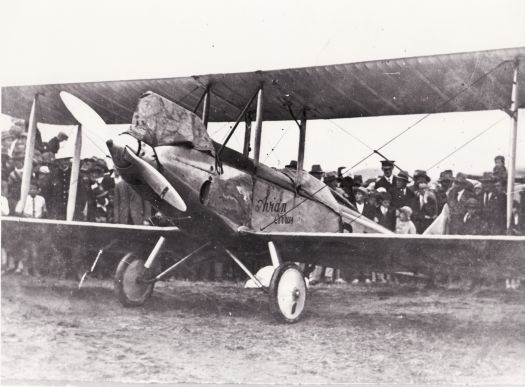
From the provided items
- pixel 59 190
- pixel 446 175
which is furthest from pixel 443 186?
pixel 59 190

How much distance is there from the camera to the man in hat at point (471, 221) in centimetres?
704

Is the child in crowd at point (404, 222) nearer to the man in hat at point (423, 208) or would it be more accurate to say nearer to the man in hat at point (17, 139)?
the man in hat at point (423, 208)

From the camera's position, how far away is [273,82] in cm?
640

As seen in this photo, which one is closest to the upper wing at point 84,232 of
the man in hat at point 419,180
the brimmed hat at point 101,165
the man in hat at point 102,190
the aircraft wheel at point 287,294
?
the aircraft wheel at point 287,294

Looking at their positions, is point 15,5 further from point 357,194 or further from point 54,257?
point 357,194

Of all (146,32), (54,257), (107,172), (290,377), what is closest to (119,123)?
(107,172)

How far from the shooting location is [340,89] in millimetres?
6539

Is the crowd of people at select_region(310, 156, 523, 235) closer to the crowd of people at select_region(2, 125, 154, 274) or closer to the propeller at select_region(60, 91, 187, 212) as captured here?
the propeller at select_region(60, 91, 187, 212)

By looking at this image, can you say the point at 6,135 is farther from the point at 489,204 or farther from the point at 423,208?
the point at 489,204

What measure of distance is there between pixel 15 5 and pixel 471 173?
6.70 m

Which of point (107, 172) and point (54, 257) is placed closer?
point (54, 257)

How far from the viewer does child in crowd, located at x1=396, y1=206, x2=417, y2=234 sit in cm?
838

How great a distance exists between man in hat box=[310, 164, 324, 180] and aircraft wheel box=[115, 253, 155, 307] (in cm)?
393

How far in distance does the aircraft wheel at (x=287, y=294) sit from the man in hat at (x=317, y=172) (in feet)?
12.5
